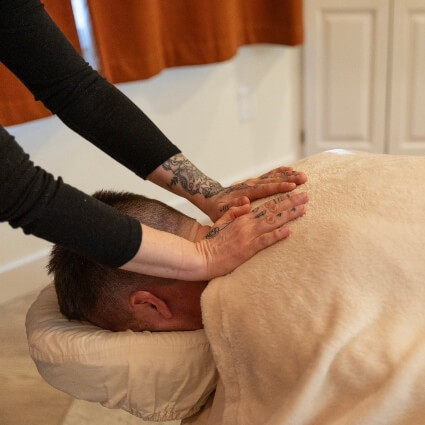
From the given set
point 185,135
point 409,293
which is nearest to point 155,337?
point 409,293

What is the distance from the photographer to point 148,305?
1.15 m

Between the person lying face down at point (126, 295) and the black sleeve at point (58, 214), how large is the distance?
0.62ft

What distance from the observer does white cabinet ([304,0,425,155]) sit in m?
2.84

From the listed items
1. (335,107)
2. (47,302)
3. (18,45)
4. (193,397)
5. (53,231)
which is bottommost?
(335,107)

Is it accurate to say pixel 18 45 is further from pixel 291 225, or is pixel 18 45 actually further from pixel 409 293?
pixel 409 293

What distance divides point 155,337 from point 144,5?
143 centimetres

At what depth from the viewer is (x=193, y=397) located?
112 centimetres

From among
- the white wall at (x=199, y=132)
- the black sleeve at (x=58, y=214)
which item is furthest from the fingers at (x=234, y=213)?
the white wall at (x=199, y=132)

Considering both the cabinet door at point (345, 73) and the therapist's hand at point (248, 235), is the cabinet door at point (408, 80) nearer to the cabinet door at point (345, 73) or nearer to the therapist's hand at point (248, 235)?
the cabinet door at point (345, 73)

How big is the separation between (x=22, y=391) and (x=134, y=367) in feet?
2.74

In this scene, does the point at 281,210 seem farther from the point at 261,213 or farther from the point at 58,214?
the point at 58,214

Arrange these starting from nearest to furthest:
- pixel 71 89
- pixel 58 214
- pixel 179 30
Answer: pixel 58 214, pixel 71 89, pixel 179 30

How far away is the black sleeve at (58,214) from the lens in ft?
2.91

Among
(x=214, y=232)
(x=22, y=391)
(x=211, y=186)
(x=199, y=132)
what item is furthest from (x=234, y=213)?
(x=199, y=132)
